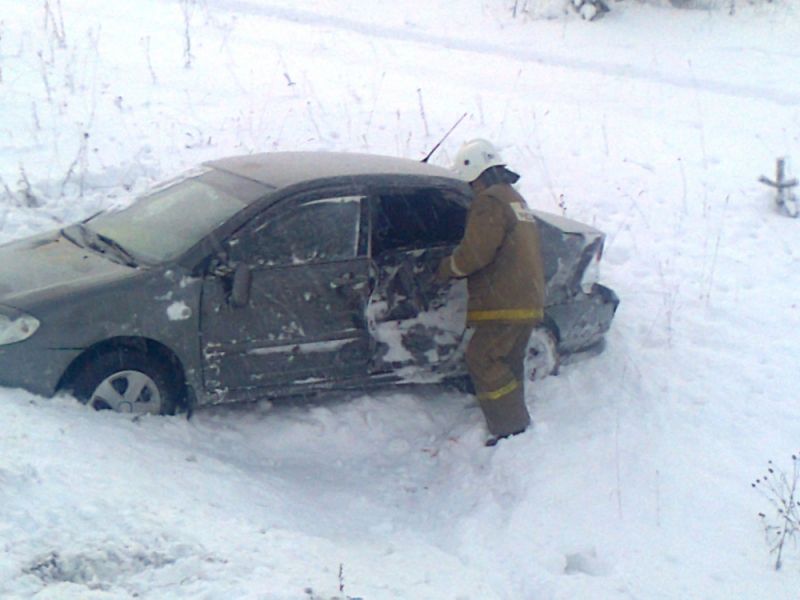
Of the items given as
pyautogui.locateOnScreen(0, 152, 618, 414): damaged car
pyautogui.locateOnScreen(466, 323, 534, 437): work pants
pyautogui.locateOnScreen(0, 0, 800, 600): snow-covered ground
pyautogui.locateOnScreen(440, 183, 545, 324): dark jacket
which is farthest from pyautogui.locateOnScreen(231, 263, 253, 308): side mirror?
pyautogui.locateOnScreen(466, 323, 534, 437): work pants

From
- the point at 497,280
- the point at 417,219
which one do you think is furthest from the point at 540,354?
the point at 417,219

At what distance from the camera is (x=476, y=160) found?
5836 millimetres

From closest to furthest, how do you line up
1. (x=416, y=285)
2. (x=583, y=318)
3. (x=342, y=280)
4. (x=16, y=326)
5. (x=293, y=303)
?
(x=16, y=326) < (x=293, y=303) < (x=342, y=280) < (x=416, y=285) < (x=583, y=318)

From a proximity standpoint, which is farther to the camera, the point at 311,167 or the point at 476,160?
the point at 311,167

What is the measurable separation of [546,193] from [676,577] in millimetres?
5545

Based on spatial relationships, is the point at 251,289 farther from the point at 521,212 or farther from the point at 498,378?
the point at 521,212

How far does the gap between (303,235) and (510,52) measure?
9.49 m

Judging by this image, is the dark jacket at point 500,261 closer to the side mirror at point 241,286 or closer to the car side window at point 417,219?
the car side window at point 417,219

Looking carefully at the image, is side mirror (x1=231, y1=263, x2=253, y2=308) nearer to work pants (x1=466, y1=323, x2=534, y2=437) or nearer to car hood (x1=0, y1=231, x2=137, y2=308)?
car hood (x1=0, y1=231, x2=137, y2=308)

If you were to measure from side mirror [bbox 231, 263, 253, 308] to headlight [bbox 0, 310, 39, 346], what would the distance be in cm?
108

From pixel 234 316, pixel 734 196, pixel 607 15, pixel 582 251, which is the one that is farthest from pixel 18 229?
pixel 607 15

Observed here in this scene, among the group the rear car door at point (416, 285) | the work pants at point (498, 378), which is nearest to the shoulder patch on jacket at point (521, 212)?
the rear car door at point (416, 285)

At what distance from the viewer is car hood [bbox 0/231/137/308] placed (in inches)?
203

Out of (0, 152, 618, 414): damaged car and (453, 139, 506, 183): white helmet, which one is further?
(453, 139, 506, 183): white helmet
